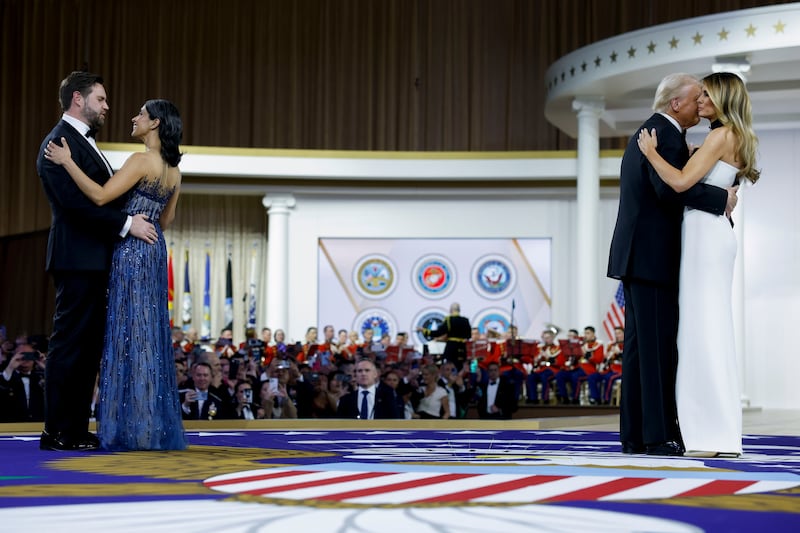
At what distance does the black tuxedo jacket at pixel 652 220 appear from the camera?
4.05 meters

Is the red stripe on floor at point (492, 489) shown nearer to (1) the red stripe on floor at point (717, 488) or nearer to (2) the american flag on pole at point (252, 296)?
(1) the red stripe on floor at point (717, 488)

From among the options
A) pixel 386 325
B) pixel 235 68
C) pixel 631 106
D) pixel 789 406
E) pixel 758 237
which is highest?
pixel 235 68

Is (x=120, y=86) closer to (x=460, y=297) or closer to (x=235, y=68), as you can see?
(x=235, y=68)

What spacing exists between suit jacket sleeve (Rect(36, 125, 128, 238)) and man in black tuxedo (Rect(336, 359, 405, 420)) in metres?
4.36

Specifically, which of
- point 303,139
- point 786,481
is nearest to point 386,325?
point 303,139

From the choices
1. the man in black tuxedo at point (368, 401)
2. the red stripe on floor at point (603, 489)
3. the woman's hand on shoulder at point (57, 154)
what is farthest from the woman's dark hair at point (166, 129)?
the man in black tuxedo at point (368, 401)

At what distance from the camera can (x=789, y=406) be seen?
15.6m

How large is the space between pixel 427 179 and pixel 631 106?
3.35 meters

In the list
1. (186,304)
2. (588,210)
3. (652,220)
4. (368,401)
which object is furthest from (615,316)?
(652,220)

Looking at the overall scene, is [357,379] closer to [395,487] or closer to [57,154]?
[57,154]

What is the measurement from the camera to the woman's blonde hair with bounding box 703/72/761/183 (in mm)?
4004

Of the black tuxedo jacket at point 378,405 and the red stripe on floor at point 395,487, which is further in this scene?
the black tuxedo jacket at point 378,405

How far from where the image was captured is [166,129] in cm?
425

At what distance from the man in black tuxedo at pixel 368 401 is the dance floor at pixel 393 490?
424cm
